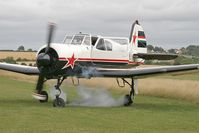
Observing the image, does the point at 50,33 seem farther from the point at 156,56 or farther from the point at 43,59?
the point at 156,56

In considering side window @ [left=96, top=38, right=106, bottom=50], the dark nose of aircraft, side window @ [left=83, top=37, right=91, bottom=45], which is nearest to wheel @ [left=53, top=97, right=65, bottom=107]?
the dark nose of aircraft

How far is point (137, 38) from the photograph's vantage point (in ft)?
84.2

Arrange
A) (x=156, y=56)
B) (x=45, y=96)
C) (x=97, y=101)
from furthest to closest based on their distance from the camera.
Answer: (x=156, y=56)
(x=97, y=101)
(x=45, y=96)

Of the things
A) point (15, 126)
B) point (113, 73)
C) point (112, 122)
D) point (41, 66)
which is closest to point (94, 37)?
point (113, 73)

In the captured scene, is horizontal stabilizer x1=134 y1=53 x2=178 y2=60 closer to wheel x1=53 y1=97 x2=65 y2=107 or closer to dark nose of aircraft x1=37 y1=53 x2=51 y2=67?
wheel x1=53 y1=97 x2=65 y2=107

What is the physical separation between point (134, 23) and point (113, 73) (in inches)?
265

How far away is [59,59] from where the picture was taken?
59.1 feet

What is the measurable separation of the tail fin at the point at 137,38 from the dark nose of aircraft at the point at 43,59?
317 inches

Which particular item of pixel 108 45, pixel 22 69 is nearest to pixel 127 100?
pixel 108 45

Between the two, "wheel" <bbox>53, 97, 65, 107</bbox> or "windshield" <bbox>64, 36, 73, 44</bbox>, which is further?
"windshield" <bbox>64, 36, 73, 44</bbox>

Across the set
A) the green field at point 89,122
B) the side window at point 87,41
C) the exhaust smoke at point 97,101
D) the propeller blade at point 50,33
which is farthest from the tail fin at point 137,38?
the green field at point 89,122

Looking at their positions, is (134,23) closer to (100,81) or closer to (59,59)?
(59,59)

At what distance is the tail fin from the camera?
2522 cm

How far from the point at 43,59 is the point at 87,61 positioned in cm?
241
